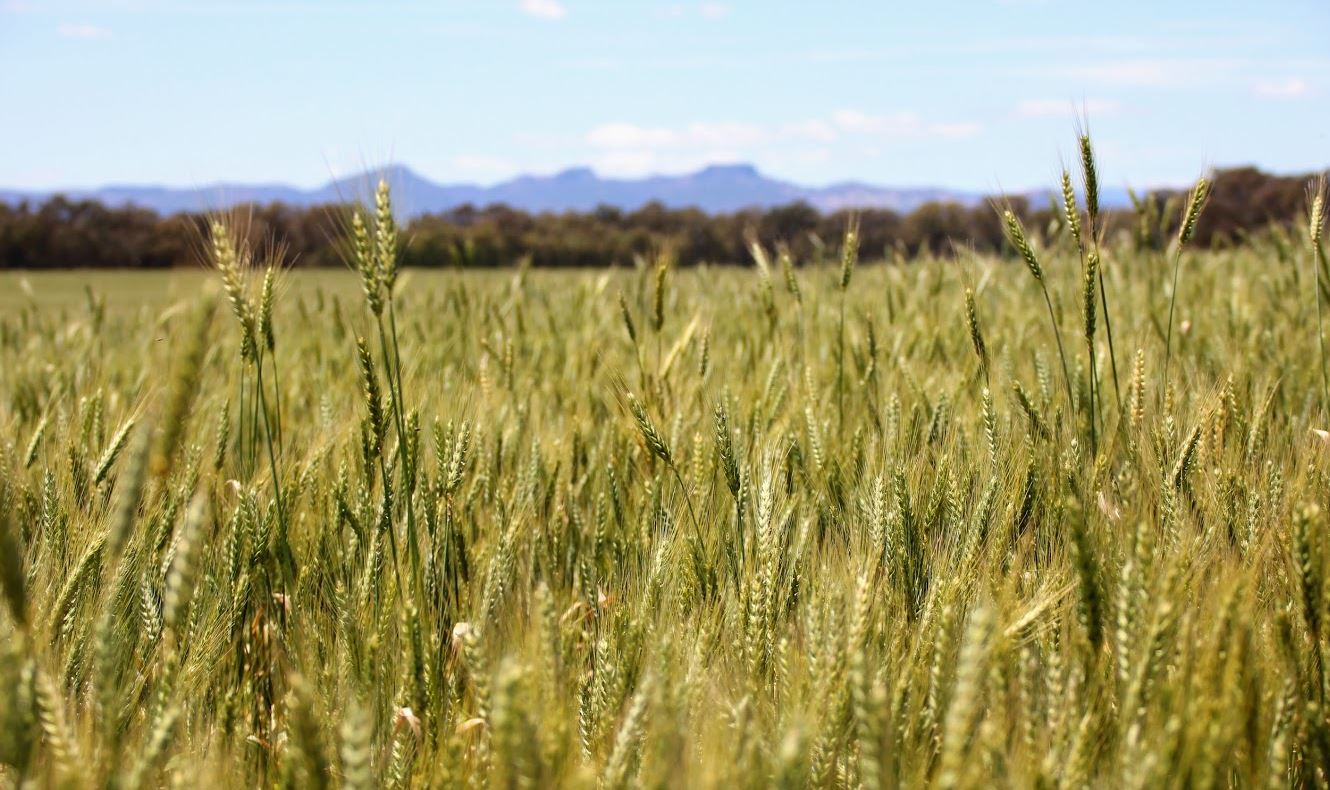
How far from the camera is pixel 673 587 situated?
4.40ft

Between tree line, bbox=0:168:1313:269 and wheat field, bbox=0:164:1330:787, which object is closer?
wheat field, bbox=0:164:1330:787

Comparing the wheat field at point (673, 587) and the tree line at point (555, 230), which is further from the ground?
the tree line at point (555, 230)

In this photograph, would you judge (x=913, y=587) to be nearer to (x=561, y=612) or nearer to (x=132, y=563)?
(x=561, y=612)

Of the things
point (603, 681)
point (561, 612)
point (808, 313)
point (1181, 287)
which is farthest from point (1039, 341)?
point (603, 681)

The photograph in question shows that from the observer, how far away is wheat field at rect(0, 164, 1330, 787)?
89 cm

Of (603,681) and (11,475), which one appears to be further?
(11,475)

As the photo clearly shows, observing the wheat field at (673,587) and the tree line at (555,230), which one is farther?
the tree line at (555,230)

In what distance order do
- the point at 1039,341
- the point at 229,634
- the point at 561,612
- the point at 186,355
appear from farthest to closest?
1. the point at 1039,341
2. the point at 561,612
3. the point at 229,634
4. the point at 186,355

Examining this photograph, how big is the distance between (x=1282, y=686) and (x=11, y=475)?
6.27 feet

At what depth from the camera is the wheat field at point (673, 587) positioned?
889 mm

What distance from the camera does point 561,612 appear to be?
5.24ft

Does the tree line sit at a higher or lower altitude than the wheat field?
higher

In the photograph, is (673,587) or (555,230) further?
(555,230)

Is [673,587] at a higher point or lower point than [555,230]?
lower
